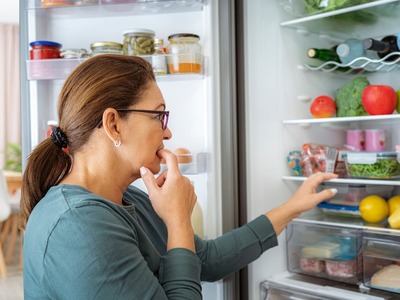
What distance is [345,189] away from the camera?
1.64 m

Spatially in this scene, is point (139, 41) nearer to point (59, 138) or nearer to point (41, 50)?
point (41, 50)

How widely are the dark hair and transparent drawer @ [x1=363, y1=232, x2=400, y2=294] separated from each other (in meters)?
0.89

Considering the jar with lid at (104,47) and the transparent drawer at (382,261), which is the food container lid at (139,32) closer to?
the jar with lid at (104,47)

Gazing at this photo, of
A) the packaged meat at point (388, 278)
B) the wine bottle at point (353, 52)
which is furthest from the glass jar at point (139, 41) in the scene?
the packaged meat at point (388, 278)

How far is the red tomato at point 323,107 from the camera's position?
1611mm

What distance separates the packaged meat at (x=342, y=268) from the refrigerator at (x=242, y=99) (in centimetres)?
3

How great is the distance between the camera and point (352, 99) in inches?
61.9

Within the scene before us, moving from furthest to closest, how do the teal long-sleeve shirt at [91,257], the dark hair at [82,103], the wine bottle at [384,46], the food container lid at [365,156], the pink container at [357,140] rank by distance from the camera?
the pink container at [357,140] < the food container lid at [365,156] < the wine bottle at [384,46] < the dark hair at [82,103] < the teal long-sleeve shirt at [91,257]

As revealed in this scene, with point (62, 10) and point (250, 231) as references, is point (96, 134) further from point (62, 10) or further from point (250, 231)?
point (62, 10)

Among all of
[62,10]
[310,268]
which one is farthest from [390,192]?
[62,10]

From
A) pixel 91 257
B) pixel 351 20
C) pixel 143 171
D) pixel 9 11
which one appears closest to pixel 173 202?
pixel 143 171

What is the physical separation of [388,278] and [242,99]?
704 millimetres

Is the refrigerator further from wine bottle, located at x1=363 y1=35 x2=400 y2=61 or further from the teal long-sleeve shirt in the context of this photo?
the teal long-sleeve shirt

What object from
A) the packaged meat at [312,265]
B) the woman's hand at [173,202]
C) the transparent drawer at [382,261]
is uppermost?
the woman's hand at [173,202]
